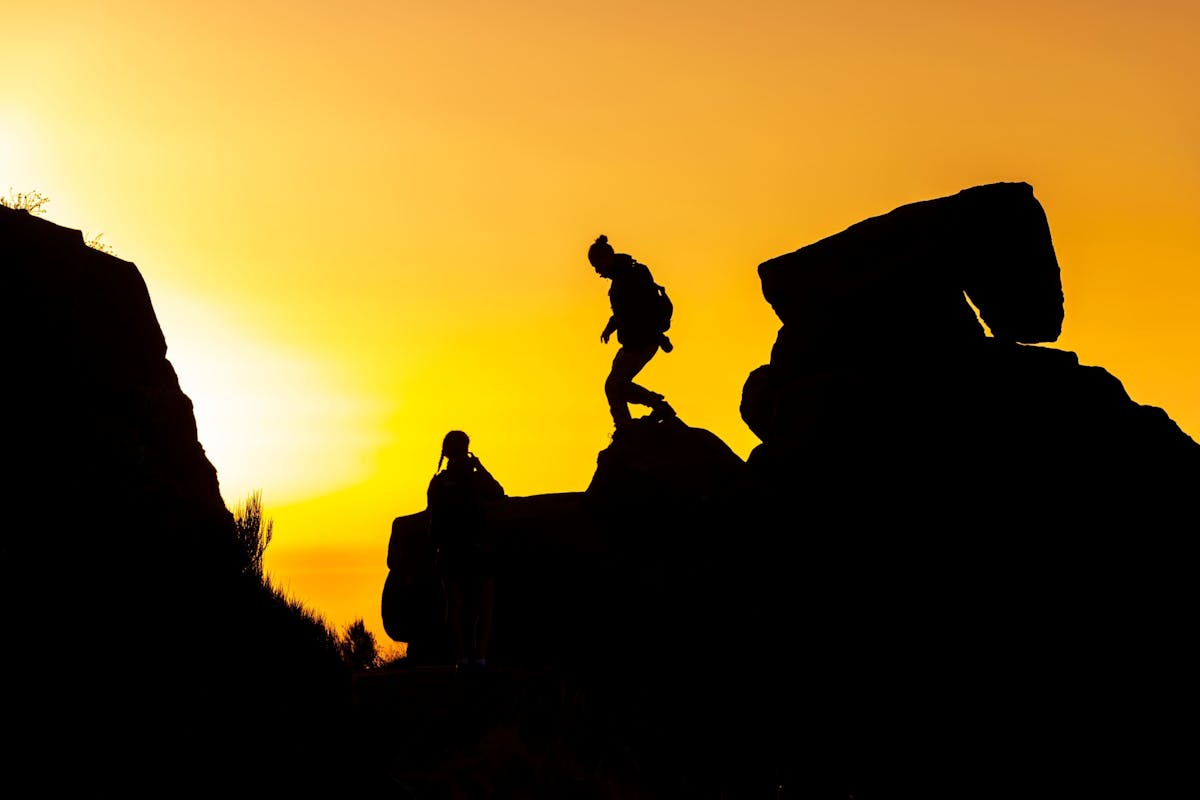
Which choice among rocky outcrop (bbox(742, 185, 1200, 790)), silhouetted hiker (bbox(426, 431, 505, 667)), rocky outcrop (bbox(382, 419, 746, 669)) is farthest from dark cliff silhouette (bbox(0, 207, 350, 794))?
rocky outcrop (bbox(742, 185, 1200, 790))

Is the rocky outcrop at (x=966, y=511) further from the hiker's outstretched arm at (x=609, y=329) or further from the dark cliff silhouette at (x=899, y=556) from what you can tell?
the hiker's outstretched arm at (x=609, y=329)

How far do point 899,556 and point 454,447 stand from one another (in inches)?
199

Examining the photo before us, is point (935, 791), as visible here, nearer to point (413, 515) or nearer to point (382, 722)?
point (382, 722)

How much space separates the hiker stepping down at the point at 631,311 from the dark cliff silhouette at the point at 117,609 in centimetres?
664

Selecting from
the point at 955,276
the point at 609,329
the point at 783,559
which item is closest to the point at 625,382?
the point at 609,329

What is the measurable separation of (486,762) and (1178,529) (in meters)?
7.68

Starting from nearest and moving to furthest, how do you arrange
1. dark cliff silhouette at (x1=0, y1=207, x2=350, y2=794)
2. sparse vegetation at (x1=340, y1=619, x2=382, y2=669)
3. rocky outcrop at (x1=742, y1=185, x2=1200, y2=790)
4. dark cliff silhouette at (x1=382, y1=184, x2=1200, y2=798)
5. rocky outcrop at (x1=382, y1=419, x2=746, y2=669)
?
dark cliff silhouette at (x1=0, y1=207, x2=350, y2=794) → dark cliff silhouette at (x1=382, y1=184, x2=1200, y2=798) → rocky outcrop at (x1=742, y1=185, x2=1200, y2=790) → rocky outcrop at (x1=382, y1=419, x2=746, y2=669) → sparse vegetation at (x1=340, y1=619, x2=382, y2=669)

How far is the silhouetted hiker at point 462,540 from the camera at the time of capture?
35.9 feet

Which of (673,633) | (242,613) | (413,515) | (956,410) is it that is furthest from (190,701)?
(413,515)

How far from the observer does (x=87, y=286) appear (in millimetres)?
10359

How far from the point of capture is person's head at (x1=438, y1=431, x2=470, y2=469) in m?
11.1

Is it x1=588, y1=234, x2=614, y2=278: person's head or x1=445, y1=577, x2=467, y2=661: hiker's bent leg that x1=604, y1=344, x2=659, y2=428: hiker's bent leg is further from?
x1=445, y1=577, x2=467, y2=661: hiker's bent leg

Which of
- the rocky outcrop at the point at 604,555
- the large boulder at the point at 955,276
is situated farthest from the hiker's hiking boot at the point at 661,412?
the large boulder at the point at 955,276

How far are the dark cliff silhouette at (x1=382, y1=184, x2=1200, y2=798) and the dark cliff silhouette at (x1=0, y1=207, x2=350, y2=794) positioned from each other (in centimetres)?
366
